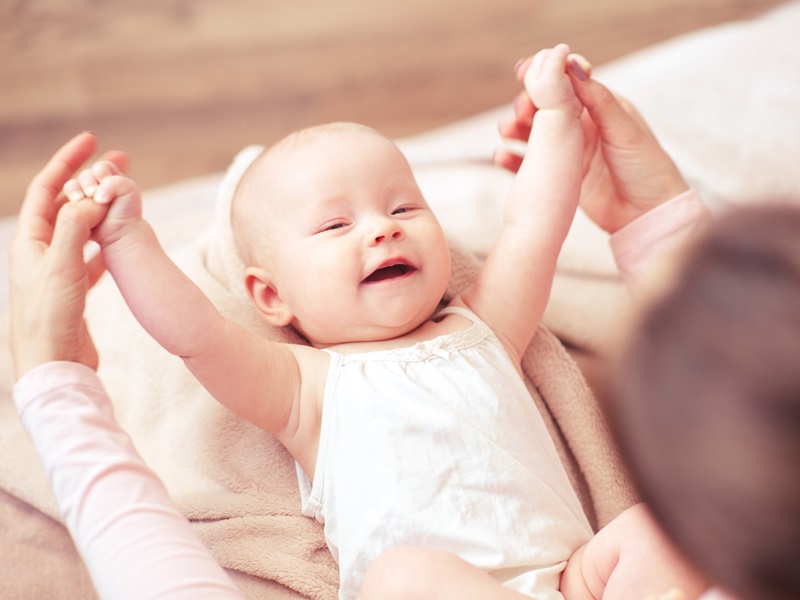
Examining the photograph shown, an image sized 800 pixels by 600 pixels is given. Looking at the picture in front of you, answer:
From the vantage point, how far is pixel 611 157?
1.12m

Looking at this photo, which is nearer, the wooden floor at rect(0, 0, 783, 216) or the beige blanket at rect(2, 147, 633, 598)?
the beige blanket at rect(2, 147, 633, 598)

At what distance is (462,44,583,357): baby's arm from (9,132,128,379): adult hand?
47 cm

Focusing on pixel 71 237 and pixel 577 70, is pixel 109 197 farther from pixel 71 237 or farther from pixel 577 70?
pixel 577 70

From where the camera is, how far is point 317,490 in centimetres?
94

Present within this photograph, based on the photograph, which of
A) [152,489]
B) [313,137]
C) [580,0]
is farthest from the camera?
[580,0]

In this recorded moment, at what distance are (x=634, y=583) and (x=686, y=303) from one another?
395 millimetres

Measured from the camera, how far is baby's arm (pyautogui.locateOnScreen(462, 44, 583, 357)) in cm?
104

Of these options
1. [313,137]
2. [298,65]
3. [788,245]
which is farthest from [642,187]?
[298,65]

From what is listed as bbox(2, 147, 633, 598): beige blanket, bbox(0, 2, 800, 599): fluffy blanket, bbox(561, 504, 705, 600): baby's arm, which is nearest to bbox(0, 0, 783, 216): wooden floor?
bbox(0, 2, 800, 599): fluffy blanket

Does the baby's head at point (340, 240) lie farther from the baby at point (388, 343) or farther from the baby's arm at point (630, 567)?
the baby's arm at point (630, 567)

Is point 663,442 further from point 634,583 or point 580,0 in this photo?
point 580,0

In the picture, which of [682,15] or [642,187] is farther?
[682,15]

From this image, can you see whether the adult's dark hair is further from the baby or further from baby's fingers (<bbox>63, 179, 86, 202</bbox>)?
baby's fingers (<bbox>63, 179, 86, 202</bbox>)

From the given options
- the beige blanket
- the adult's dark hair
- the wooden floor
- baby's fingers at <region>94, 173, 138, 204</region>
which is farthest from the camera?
the wooden floor
